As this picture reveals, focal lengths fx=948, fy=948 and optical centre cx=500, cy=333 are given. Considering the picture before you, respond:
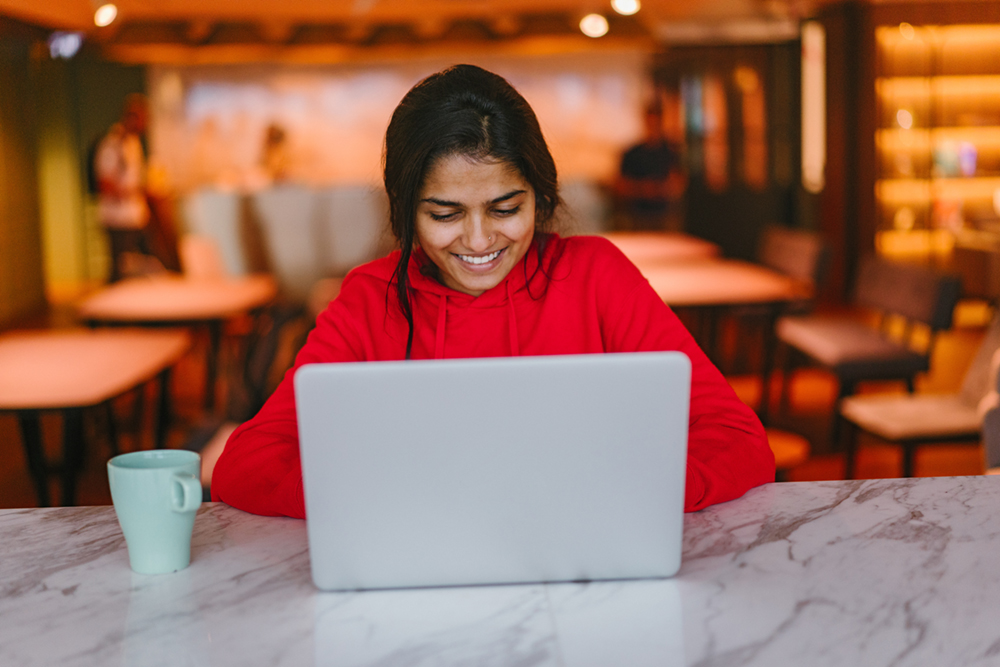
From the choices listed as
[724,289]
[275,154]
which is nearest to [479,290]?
[724,289]

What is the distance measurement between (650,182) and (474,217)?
6.83 meters

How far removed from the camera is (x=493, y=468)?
809 millimetres

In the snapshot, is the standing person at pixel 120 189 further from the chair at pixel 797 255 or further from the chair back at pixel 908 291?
the chair back at pixel 908 291

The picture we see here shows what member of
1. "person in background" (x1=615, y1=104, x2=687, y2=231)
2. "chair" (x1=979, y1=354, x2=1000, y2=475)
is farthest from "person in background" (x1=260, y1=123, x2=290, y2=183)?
"chair" (x1=979, y1=354, x2=1000, y2=475)

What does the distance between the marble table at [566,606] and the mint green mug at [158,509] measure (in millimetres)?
19

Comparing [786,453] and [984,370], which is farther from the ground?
[984,370]

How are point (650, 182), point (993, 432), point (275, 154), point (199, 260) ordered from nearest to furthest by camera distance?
point (993, 432)
point (199, 260)
point (650, 182)
point (275, 154)

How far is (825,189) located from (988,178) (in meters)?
1.12

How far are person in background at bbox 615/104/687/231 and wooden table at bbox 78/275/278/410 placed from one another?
4.33m

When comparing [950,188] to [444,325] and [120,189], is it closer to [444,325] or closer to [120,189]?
[444,325]

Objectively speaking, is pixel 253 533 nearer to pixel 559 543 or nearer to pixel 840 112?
pixel 559 543

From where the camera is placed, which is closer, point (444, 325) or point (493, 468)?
point (493, 468)

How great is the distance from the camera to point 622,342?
1.44 meters

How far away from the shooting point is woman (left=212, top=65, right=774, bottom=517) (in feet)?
3.86
